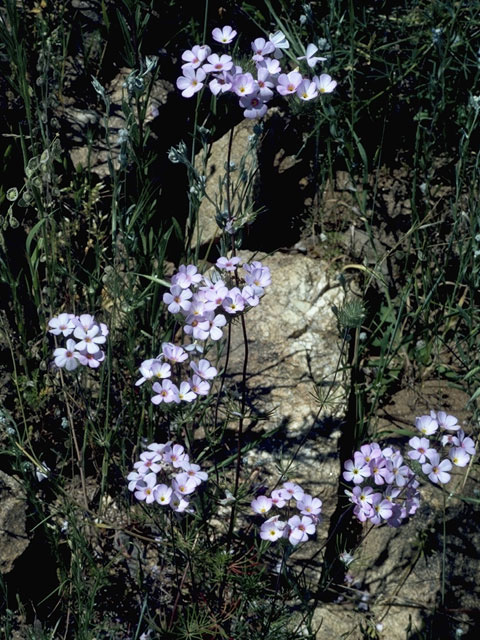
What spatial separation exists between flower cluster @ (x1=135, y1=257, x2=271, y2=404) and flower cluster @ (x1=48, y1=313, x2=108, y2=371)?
0.54ft

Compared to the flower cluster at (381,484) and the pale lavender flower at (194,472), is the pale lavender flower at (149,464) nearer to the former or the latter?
the pale lavender flower at (194,472)

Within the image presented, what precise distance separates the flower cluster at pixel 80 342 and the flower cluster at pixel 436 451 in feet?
3.54

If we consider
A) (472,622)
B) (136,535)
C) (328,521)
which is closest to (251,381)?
(328,521)

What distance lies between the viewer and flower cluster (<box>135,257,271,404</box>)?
236 cm

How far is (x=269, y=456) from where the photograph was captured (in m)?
3.19

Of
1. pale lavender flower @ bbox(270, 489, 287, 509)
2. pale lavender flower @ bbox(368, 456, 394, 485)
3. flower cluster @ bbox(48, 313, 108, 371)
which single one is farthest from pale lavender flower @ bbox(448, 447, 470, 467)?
flower cluster @ bbox(48, 313, 108, 371)

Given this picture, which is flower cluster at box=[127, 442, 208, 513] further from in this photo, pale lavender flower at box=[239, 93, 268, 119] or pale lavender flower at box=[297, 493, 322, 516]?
pale lavender flower at box=[239, 93, 268, 119]

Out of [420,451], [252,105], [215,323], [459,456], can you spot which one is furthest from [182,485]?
[252,105]

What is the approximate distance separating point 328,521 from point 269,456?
0.37 meters

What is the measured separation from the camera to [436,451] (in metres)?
2.52

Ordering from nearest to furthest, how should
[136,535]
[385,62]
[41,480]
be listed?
1. [136,535]
2. [41,480]
3. [385,62]

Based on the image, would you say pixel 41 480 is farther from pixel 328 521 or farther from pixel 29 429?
pixel 328 521

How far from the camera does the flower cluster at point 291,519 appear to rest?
7.98ft

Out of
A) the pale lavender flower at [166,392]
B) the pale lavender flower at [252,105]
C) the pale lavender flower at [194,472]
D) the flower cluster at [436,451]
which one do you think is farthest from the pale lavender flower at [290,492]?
the pale lavender flower at [252,105]
